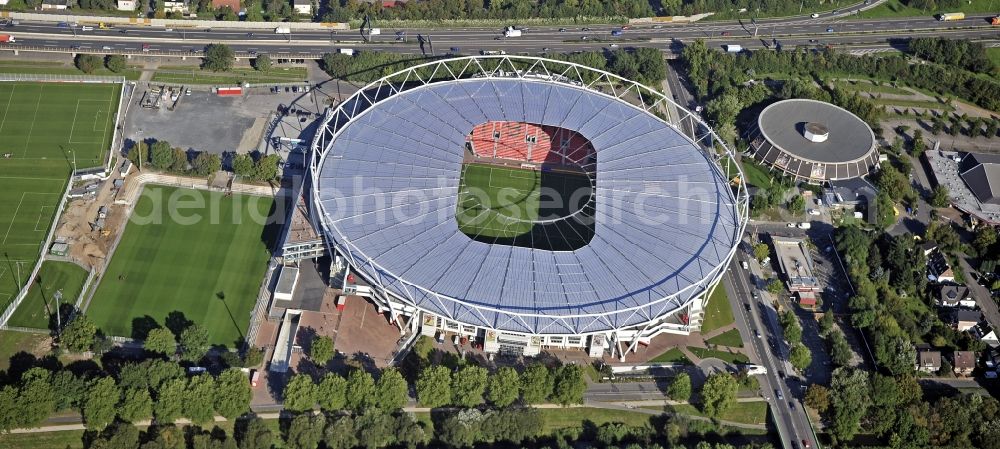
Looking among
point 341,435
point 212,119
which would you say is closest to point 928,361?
point 341,435

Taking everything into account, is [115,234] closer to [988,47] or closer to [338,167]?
[338,167]

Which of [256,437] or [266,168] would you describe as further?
[266,168]

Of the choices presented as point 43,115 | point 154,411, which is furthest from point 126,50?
point 154,411

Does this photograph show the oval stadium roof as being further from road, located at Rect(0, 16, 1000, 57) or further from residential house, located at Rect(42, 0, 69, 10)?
residential house, located at Rect(42, 0, 69, 10)

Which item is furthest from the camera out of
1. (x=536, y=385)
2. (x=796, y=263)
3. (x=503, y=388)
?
(x=796, y=263)

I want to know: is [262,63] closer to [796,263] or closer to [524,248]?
[524,248]

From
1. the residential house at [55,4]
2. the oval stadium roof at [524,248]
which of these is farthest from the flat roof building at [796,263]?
the residential house at [55,4]

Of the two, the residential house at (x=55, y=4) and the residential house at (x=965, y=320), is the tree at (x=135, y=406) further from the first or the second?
the residential house at (x=55, y=4)

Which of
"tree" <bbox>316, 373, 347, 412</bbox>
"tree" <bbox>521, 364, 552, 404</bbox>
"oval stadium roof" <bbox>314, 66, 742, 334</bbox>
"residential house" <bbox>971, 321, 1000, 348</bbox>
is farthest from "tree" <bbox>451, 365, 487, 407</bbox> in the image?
"residential house" <bbox>971, 321, 1000, 348</bbox>
